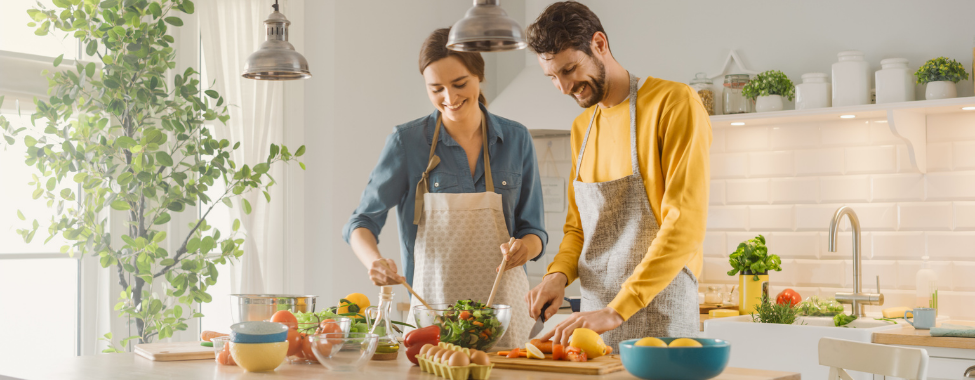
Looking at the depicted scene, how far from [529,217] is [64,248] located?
148 centimetres

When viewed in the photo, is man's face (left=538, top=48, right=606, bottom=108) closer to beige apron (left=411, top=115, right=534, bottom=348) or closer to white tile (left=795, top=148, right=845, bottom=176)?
beige apron (left=411, top=115, right=534, bottom=348)

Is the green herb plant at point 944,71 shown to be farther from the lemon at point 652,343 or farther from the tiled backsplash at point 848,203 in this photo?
the lemon at point 652,343

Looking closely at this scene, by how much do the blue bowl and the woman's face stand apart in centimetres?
103

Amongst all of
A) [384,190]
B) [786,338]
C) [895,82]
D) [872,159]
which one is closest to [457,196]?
[384,190]

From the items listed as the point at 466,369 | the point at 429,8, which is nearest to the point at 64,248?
the point at 466,369

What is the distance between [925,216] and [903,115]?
44 cm

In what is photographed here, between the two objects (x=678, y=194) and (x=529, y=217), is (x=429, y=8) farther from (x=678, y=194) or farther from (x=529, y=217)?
(x=678, y=194)

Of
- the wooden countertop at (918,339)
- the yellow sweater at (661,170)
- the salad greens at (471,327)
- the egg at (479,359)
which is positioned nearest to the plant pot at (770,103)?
the wooden countertop at (918,339)

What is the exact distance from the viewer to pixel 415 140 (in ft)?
7.27

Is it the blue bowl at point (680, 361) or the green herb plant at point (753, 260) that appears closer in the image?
the blue bowl at point (680, 361)

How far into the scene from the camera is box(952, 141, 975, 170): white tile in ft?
10.2

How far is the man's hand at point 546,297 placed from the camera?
1832mm

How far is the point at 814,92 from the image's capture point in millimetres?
3281

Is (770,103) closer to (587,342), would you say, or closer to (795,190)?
(795,190)
